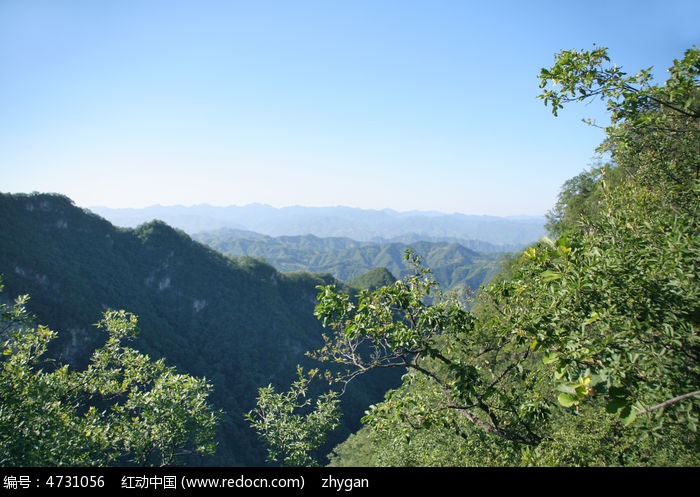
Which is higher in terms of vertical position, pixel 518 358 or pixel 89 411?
pixel 518 358

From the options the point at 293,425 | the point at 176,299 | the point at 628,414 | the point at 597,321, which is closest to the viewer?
the point at 628,414

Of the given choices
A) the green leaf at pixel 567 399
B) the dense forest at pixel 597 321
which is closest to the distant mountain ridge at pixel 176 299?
the dense forest at pixel 597 321

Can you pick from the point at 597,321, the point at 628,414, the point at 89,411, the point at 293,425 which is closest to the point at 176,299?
the point at 89,411

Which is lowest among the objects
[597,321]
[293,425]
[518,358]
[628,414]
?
[293,425]

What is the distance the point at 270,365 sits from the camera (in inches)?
4956

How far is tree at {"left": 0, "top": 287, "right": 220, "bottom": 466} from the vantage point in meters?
7.30

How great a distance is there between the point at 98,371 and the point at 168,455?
3.60 m

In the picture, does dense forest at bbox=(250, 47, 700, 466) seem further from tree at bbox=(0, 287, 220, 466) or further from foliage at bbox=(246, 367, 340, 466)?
tree at bbox=(0, 287, 220, 466)

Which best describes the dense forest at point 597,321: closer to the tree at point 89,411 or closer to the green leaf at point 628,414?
the green leaf at point 628,414

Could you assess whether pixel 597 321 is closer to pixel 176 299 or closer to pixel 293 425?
pixel 293 425

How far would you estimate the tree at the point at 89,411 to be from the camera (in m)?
7.30

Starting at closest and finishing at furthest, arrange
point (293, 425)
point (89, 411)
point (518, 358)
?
1. point (518, 358)
2. point (89, 411)
3. point (293, 425)

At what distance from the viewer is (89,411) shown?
30.7 feet
